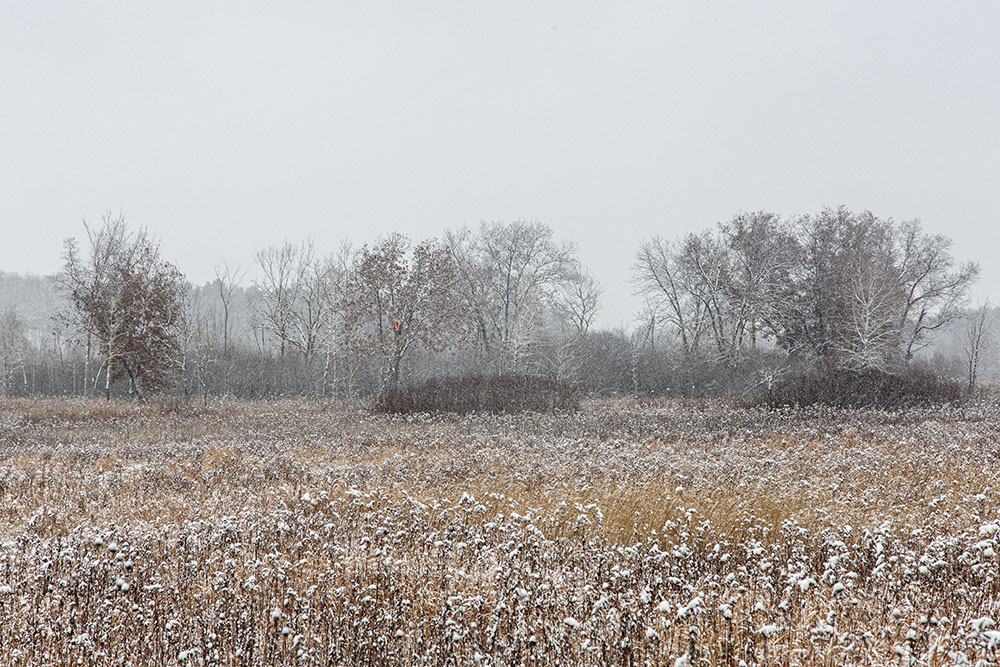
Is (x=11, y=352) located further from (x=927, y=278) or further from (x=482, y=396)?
(x=927, y=278)

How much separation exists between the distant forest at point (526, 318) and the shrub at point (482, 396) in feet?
5.90

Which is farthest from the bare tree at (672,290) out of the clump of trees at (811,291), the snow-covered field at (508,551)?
the snow-covered field at (508,551)

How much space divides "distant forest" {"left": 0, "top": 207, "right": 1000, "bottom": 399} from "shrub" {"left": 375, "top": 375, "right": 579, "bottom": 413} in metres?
1.80

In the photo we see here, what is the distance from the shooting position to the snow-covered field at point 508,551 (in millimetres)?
4039

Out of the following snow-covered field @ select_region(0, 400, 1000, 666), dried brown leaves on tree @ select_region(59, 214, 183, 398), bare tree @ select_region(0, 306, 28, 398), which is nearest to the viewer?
snow-covered field @ select_region(0, 400, 1000, 666)

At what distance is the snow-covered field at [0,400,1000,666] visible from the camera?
404 cm

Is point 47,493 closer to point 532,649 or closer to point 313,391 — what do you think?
point 532,649

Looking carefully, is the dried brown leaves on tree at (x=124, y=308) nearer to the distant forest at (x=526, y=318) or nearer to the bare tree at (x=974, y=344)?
the distant forest at (x=526, y=318)

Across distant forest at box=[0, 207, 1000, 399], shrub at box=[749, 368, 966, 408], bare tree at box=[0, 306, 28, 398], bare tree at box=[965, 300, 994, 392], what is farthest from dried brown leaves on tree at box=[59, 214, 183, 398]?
bare tree at box=[965, 300, 994, 392]

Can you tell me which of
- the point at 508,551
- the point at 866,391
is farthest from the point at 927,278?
the point at 508,551

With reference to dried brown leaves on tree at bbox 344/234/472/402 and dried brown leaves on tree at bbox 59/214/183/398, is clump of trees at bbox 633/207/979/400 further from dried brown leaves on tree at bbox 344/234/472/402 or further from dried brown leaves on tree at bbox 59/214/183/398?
dried brown leaves on tree at bbox 59/214/183/398

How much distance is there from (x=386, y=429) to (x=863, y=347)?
2466 cm

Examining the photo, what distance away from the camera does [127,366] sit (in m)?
29.6

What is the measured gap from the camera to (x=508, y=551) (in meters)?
5.84
